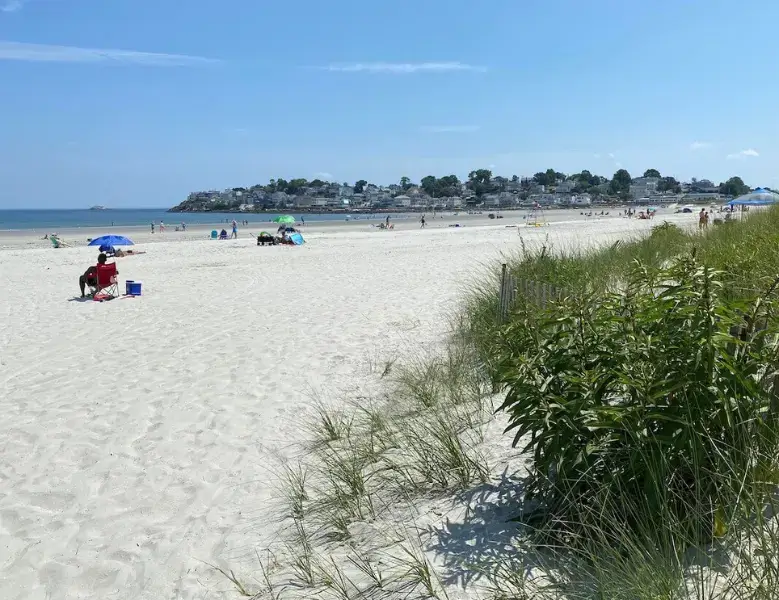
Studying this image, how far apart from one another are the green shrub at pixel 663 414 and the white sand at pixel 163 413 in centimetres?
201

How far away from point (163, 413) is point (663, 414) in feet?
16.0

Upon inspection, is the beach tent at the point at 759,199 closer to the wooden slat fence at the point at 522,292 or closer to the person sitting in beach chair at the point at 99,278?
the wooden slat fence at the point at 522,292

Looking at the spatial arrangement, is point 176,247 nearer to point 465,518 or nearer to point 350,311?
point 350,311

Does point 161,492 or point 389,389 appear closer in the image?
point 161,492

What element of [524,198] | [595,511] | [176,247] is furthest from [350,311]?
[524,198]

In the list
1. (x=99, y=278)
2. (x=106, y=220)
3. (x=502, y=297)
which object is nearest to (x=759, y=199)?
(x=502, y=297)

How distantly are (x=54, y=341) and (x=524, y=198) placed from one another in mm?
197116

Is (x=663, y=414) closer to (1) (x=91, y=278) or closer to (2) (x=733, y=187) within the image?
(1) (x=91, y=278)

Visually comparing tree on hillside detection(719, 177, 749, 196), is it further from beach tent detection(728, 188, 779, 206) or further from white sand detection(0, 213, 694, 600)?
white sand detection(0, 213, 694, 600)

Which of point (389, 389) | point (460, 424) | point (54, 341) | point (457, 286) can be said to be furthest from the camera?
point (457, 286)

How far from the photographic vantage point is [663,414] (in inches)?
110

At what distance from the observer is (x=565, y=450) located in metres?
3.02

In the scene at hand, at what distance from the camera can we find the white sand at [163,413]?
12.6 ft

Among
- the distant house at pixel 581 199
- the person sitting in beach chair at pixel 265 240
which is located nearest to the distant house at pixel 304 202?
the distant house at pixel 581 199
